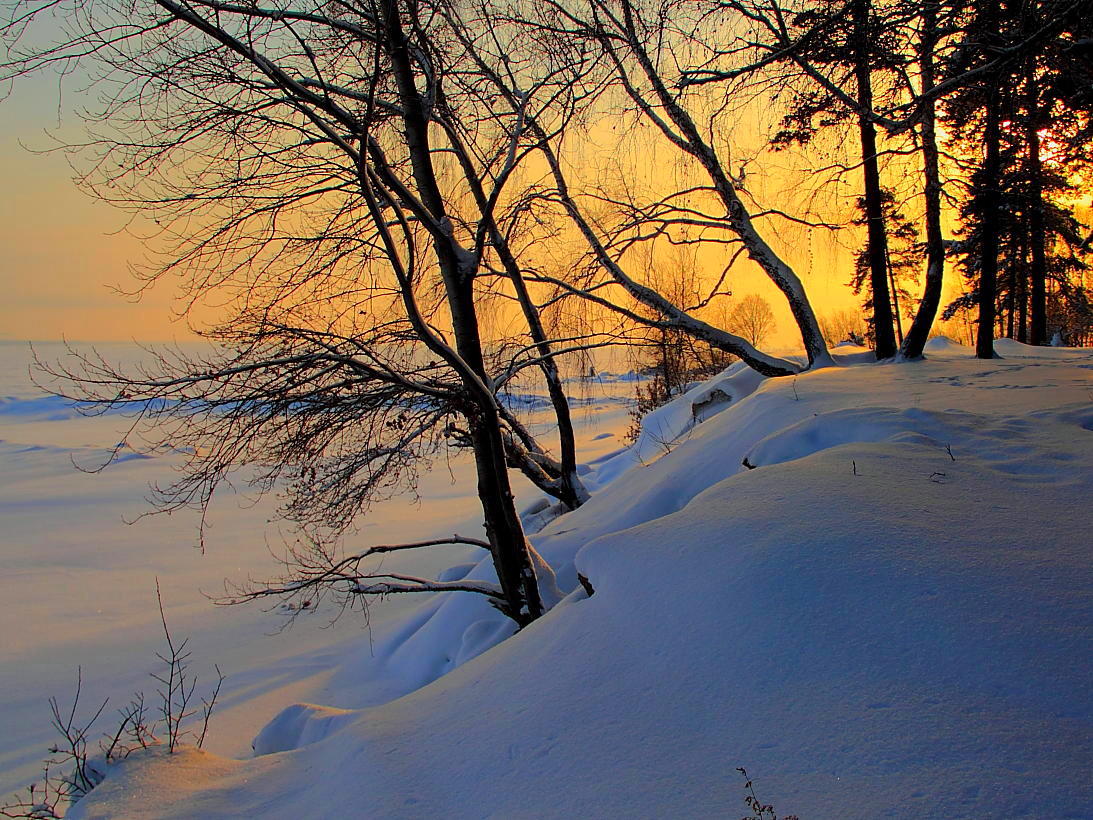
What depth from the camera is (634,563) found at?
3.35 meters

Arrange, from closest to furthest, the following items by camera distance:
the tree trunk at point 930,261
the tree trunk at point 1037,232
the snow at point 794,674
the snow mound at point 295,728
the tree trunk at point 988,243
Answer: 1. the snow at point 794,674
2. the snow mound at point 295,728
3. the tree trunk at point 930,261
4. the tree trunk at point 988,243
5. the tree trunk at point 1037,232

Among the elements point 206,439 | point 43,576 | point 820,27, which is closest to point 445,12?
point 820,27

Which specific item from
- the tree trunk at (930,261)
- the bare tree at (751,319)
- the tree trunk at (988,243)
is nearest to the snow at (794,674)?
the tree trunk at (930,261)

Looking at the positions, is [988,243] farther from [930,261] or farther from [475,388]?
[475,388]

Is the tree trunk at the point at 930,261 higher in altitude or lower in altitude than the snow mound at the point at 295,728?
higher

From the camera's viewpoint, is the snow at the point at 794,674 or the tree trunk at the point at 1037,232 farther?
the tree trunk at the point at 1037,232

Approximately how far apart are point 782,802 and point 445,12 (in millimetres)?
5698

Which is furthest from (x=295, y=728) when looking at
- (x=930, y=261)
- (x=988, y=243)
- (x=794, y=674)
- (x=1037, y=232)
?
(x=1037, y=232)

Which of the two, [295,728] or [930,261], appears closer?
[295,728]

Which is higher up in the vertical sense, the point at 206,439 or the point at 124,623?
the point at 206,439

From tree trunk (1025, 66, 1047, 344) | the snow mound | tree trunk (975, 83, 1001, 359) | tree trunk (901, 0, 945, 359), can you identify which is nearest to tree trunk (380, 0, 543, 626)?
the snow mound

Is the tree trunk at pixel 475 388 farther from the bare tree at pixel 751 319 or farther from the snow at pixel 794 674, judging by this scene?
the bare tree at pixel 751 319

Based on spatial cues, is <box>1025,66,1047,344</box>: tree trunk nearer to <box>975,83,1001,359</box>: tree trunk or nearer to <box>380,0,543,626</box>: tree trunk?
<box>975,83,1001,359</box>: tree trunk

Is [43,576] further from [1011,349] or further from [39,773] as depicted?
[1011,349]
